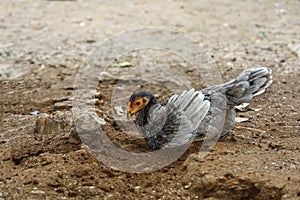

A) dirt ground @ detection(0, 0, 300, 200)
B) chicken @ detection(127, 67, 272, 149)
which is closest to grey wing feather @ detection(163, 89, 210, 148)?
chicken @ detection(127, 67, 272, 149)

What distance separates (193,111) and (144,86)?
1773 mm

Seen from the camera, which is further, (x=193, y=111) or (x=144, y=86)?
(x=144, y=86)

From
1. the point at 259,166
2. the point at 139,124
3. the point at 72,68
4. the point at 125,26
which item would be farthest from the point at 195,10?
the point at 259,166

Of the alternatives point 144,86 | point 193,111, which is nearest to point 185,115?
point 193,111

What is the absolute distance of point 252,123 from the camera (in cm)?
402

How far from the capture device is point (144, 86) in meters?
5.12

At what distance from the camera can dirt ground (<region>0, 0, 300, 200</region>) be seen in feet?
10.1

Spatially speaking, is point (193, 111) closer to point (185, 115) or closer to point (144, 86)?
point (185, 115)

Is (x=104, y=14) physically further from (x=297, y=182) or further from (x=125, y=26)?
(x=297, y=182)

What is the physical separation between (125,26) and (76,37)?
2.88 ft

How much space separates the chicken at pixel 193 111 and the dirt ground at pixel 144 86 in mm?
158

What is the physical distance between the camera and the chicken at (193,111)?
3422 mm

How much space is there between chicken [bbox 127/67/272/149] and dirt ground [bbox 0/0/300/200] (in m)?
0.16

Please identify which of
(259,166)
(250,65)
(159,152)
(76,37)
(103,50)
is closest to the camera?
(259,166)
